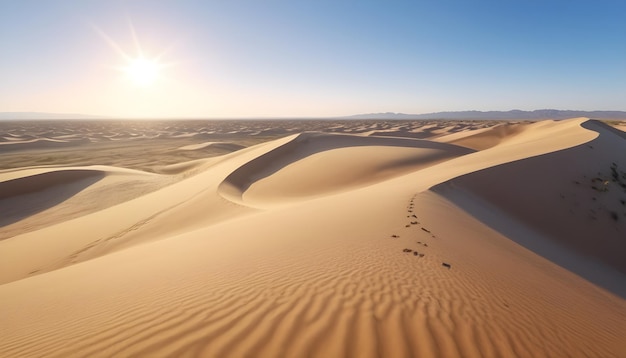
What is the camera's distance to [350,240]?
5.37 m

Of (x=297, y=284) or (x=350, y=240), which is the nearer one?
(x=297, y=284)

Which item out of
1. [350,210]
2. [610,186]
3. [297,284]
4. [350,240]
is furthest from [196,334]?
[610,186]

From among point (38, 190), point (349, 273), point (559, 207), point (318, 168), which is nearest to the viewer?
point (349, 273)

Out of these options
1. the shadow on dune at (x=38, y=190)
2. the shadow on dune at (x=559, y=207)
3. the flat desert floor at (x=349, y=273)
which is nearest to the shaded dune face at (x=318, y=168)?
the flat desert floor at (x=349, y=273)

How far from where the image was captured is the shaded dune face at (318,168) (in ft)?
45.3

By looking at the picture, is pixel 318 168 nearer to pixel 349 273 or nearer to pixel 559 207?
pixel 559 207

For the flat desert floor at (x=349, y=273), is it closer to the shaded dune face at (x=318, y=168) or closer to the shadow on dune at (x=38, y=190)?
the shaded dune face at (x=318, y=168)

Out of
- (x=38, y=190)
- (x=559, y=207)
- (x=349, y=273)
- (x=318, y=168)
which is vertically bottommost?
(x=38, y=190)

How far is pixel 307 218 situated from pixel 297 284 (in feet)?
12.3

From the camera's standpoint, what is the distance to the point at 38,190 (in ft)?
55.8

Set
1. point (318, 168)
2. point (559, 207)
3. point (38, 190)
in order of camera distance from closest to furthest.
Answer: point (559, 207), point (318, 168), point (38, 190)

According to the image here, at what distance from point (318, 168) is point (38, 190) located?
15609mm

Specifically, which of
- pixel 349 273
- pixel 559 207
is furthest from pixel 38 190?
pixel 559 207

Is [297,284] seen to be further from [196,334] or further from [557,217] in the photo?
[557,217]
